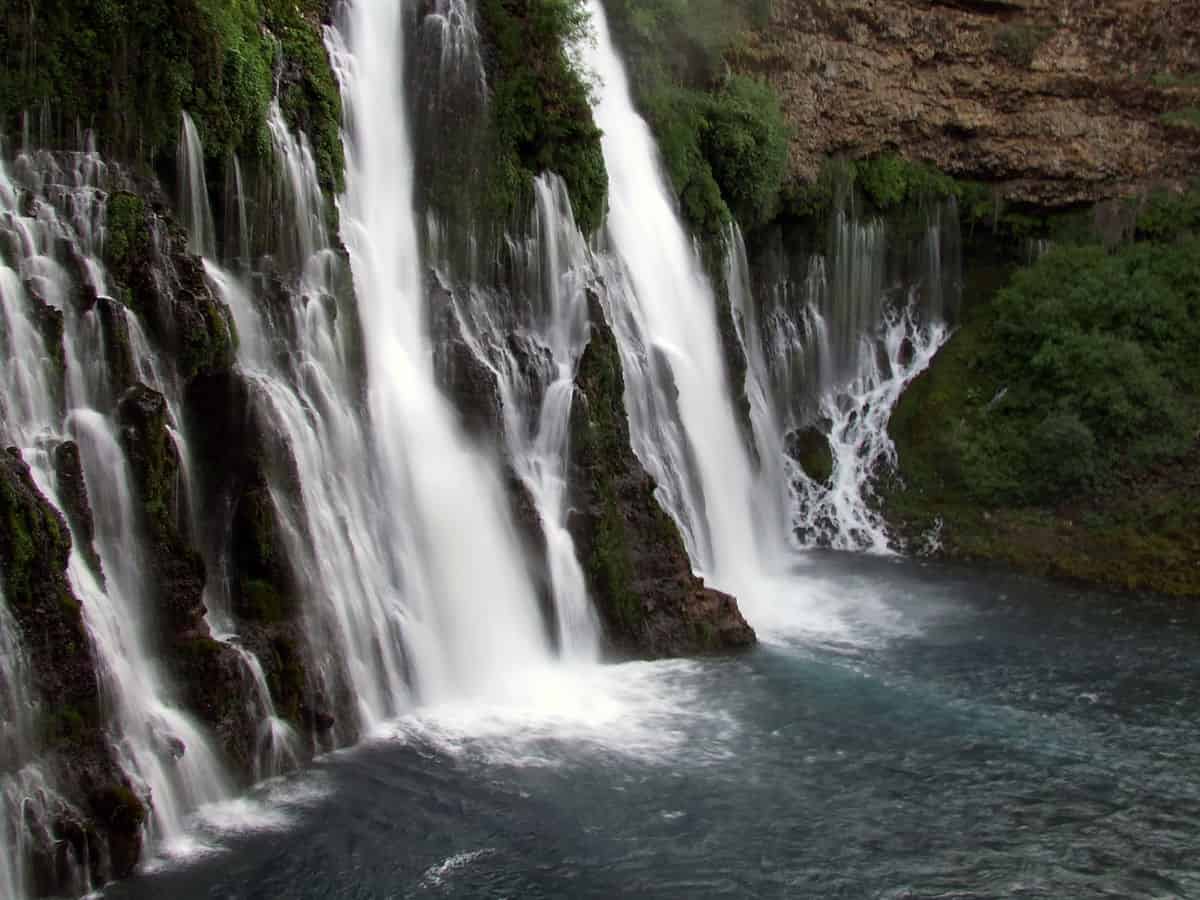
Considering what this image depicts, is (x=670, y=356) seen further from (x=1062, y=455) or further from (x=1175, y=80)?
(x=1175, y=80)

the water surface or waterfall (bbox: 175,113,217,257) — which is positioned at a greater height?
waterfall (bbox: 175,113,217,257)

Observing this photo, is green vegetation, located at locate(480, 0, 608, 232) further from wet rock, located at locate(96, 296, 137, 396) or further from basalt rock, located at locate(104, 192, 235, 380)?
wet rock, located at locate(96, 296, 137, 396)

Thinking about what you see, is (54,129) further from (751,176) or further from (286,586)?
(751,176)

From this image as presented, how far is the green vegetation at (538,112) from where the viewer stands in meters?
19.7

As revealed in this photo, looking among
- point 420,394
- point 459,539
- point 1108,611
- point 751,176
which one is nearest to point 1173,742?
point 1108,611

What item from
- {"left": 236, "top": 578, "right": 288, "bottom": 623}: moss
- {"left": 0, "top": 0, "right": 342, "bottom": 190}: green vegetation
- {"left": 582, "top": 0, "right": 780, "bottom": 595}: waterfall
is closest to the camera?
{"left": 0, "top": 0, "right": 342, "bottom": 190}: green vegetation

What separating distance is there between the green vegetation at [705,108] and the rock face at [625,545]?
21.0 ft

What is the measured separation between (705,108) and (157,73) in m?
13.1

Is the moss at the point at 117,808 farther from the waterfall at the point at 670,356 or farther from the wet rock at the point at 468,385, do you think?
the waterfall at the point at 670,356

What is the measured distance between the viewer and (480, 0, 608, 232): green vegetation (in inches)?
777

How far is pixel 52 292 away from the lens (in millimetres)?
12852

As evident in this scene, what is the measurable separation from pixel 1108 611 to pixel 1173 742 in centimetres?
645

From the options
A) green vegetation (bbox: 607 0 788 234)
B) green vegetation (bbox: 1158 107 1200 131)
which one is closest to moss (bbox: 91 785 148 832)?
green vegetation (bbox: 607 0 788 234)

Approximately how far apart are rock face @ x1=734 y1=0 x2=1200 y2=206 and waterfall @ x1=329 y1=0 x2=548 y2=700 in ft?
38.5
